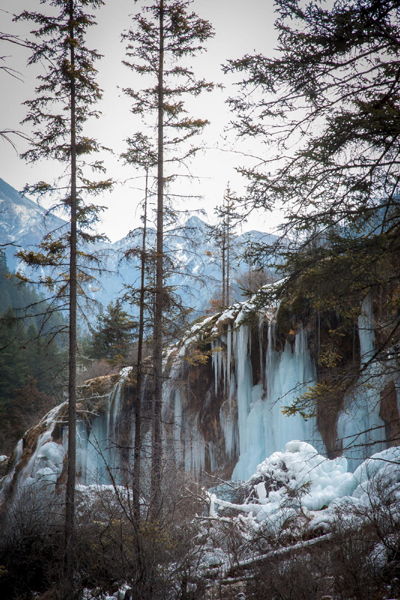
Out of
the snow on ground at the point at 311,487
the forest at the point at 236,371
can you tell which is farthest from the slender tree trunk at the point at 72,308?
the snow on ground at the point at 311,487

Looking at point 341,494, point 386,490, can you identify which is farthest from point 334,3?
point 341,494

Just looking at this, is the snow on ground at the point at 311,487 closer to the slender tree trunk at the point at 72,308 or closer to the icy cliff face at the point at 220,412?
the icy cliff face at the point at 220,412

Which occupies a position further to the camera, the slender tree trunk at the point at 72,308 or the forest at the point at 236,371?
the slender tree trunk at the point at 72,308

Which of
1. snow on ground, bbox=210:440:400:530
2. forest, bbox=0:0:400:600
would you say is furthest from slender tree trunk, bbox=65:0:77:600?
snow on ground, bbox=210:440:400:530

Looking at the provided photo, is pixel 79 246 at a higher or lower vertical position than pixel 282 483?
higher

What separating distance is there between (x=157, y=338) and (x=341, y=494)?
15.3 feet

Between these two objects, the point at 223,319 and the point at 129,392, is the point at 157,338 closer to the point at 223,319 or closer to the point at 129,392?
the point at 223,319

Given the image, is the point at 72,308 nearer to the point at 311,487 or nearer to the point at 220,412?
the point at 311,487

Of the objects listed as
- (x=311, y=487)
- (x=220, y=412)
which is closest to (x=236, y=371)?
(x=220, y=412)

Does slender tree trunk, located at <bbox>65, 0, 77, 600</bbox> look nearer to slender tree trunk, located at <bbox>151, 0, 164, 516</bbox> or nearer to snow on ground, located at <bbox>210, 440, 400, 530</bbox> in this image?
slender tree trunk, located at <bbox>151, 0, 164, 516</bbox>

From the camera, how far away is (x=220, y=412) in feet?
41.0

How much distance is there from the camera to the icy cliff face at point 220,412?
10.3m

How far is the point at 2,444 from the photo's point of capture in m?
22.3

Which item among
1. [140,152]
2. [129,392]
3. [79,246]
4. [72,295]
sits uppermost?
[140,152]
